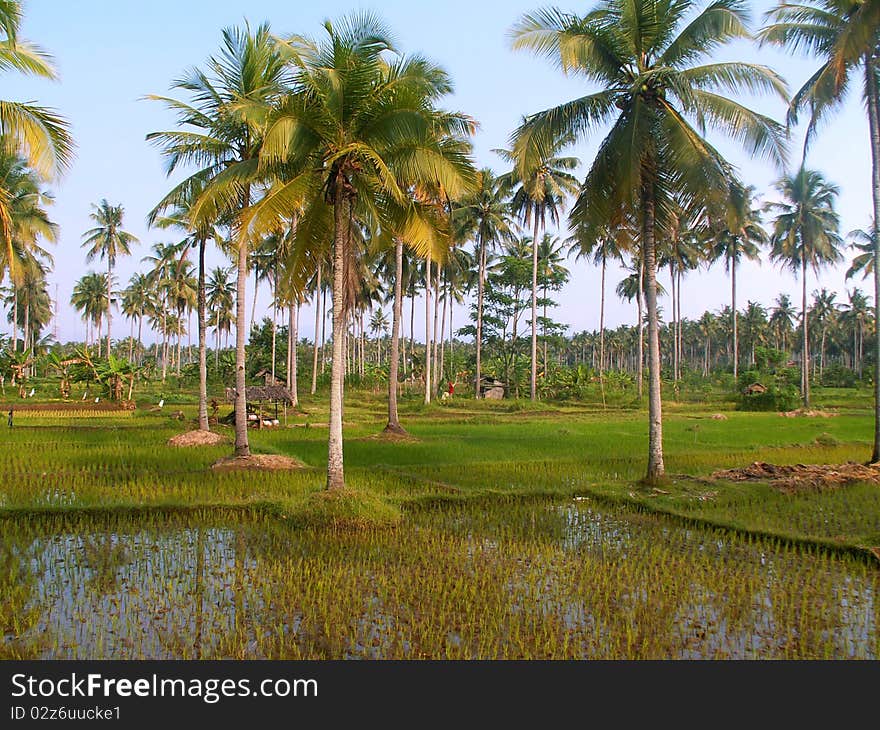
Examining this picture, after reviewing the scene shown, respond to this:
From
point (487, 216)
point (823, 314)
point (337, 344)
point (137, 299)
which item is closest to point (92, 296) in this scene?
point (137, 299)

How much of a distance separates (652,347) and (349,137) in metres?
7.41

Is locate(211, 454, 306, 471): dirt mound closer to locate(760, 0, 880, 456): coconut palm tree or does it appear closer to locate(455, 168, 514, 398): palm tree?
locate(760, 0, 880, 456): coconut palm tree

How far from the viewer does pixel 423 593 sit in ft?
21.6

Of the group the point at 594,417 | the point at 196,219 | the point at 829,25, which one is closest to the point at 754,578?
the point at 196,219

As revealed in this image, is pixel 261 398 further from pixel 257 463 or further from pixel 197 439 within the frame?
pixel 257 463

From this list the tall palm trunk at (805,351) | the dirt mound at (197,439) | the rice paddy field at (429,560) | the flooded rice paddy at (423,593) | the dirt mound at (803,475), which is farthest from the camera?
the tall palm trunk at (805,351)

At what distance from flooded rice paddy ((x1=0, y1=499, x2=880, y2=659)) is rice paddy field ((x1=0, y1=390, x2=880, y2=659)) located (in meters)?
0.03

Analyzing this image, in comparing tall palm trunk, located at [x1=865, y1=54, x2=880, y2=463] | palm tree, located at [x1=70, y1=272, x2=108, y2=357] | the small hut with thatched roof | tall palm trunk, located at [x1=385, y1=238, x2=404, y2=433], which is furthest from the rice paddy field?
palm tree, located at [x1=70, y1=272, x2=108, y2=357]

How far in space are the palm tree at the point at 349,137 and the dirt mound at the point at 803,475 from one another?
8.07 metres

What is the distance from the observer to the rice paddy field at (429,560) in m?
5.48

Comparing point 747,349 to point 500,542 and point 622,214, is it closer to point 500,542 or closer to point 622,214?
point 622,214

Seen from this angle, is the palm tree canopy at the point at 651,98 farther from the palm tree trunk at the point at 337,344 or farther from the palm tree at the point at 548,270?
the palm tree at the point at 548,270

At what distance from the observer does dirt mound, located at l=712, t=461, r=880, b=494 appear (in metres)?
12.8

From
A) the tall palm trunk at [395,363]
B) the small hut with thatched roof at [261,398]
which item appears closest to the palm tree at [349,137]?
the tall palm trunk at [395,363]
